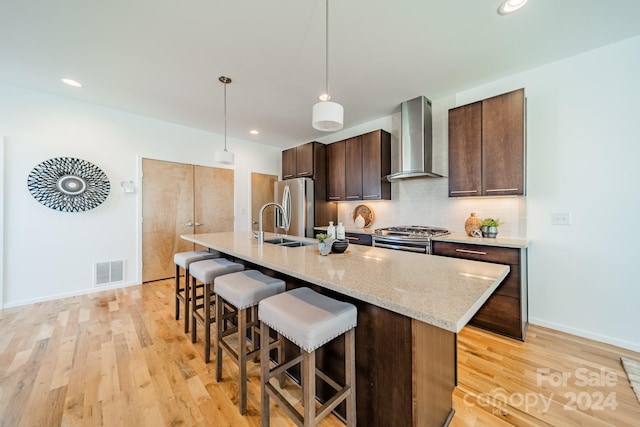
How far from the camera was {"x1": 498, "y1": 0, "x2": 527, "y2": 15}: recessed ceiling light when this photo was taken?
1.64 meters

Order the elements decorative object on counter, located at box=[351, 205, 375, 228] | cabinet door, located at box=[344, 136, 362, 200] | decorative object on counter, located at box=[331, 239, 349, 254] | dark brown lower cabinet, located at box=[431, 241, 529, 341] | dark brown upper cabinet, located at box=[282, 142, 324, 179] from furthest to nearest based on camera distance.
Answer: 1. dark brown upper cabinet, located at box=[282, 142, 324, 179]
2. decorative object on counter, located at box=[351, 205, 375, 228]
3. cabinet door, located at box=[344, 136, 362, 200]
4. dark brown lower cabinet, located at box=[431, 241, 529, 341]
5. decorative object on counter, located at box=[331, 239, 349, 254]

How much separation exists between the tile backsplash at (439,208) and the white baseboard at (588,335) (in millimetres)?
887

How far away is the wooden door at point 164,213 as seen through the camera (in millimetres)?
3764

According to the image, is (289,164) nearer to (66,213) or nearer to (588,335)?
(66,213)

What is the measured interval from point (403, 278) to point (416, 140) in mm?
2494

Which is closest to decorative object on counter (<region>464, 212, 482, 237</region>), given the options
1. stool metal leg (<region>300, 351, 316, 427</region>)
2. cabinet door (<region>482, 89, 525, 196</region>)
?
cabinet door (<region>482, 89, 525, 196</region>)

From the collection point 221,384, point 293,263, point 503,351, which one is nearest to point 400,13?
point 293,263

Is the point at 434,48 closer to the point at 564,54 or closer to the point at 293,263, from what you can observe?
the point at 564,54

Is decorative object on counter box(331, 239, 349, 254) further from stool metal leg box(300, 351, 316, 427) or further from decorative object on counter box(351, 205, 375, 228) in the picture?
decorative object on counter box(351, 205, 375, 228)

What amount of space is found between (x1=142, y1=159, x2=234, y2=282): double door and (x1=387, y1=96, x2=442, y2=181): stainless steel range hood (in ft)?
10.9

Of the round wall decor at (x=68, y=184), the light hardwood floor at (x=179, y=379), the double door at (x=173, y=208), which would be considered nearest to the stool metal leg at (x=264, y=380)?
the light hardwood floor at (x=179, y=379)

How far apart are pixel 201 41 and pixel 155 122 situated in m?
2.42

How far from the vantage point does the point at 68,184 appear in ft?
10.1

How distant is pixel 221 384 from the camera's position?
1.62 metres
